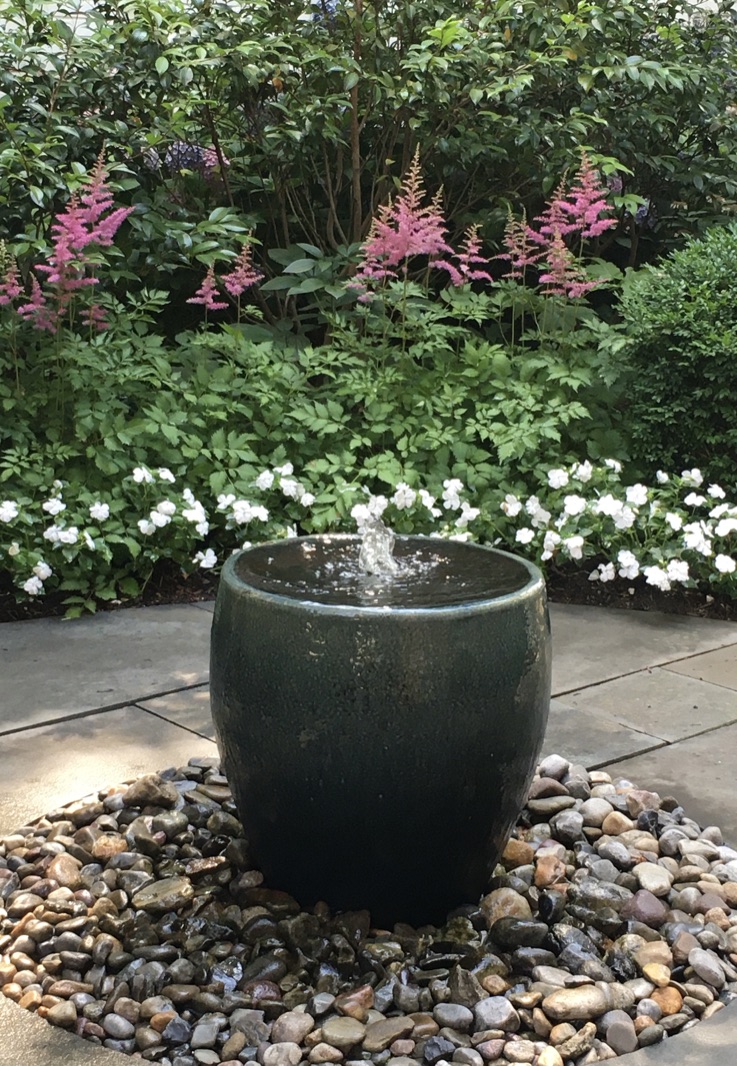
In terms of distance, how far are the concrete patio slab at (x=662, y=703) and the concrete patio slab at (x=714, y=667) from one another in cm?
6

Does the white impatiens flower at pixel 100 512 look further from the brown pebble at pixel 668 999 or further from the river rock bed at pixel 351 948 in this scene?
the brown pebble at pixel 668 999

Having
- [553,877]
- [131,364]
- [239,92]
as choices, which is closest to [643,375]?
[131,364]

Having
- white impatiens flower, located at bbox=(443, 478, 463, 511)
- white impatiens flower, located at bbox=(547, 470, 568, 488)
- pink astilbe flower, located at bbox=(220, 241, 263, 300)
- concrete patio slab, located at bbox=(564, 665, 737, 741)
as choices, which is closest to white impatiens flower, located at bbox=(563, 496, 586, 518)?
white impatiens flower, located at bbox=(547, 470, 568, 488)

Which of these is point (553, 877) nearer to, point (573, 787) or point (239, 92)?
point (573, 787)

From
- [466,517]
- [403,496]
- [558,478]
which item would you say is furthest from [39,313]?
[558,478]

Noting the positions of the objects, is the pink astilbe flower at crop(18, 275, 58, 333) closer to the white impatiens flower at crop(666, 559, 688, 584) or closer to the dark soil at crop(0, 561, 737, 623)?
the dark soil at crop(0, 561, 737, 623)

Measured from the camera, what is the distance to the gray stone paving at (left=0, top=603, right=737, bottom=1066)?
3.71 m

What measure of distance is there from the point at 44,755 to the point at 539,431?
327 cm

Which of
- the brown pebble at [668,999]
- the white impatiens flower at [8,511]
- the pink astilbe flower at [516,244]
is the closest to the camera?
the brown pebble at [668,999]

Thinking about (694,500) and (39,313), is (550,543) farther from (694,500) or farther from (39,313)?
(39,313)

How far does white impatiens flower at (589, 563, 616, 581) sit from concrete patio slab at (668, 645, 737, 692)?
675mm

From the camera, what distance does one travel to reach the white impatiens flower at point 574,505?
578cm

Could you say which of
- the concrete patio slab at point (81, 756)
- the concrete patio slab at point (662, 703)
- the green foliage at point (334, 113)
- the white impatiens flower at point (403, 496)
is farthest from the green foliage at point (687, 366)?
the concrete patio slab at point (81, 756)

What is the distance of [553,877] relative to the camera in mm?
3064
